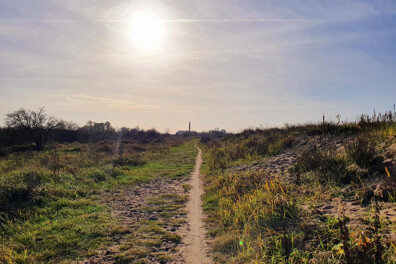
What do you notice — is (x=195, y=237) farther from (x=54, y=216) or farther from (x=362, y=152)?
(x=362, y=152)

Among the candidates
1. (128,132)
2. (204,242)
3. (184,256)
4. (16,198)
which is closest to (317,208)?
(204,242)

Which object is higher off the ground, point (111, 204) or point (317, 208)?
point (317, 208)

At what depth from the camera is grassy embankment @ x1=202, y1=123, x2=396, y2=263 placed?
11.1ft

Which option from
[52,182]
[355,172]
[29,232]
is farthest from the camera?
[52,182]

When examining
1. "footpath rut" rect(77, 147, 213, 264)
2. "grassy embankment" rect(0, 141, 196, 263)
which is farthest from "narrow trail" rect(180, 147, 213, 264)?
"grassy embankment" rect(0, 141, 196, 263)

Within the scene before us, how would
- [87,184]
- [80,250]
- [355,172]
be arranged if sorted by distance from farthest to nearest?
[87,184], [355,172], [80,250]

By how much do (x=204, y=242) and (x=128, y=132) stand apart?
2468 inches

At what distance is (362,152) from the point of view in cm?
670

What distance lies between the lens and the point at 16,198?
24.3 ft

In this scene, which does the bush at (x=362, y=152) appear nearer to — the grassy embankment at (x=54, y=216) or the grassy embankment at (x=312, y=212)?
the grassy embankment at (x=312, y=212)

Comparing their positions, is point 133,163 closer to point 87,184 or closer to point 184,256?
point 87,184

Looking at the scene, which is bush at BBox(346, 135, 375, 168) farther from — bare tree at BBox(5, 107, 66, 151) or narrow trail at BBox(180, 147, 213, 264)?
bare tree at BBox(5, 107, 66, 151)

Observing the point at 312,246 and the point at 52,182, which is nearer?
the point at 312,246

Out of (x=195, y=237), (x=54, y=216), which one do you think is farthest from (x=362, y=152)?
(x=54, y=216)
